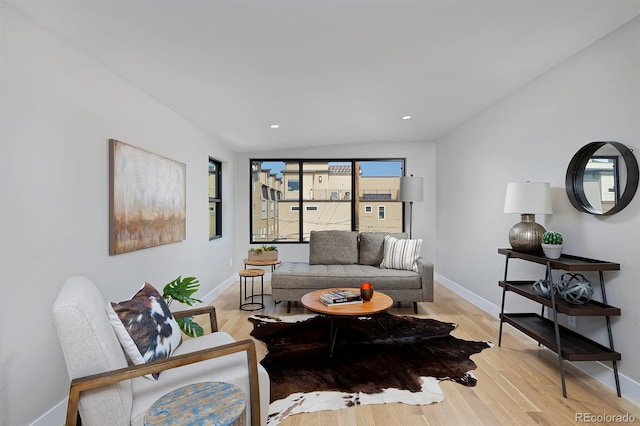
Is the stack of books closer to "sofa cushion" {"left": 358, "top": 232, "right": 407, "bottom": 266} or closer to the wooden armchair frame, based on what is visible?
the wooden armchair frame

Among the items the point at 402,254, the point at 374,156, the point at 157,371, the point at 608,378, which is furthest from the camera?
the point at 374,156

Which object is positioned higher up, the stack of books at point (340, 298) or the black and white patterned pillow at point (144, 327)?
the black and white patterned pillow at point (144, 327)

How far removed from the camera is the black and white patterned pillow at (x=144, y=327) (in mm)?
1635

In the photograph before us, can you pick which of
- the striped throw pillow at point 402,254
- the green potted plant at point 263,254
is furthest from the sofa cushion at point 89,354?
the green potted plant at point 263,254

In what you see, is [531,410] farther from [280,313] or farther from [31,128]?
[31,128]

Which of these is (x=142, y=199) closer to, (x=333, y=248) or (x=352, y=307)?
(x=352, y=307)

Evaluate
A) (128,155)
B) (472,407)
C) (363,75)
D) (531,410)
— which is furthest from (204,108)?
(531,410)

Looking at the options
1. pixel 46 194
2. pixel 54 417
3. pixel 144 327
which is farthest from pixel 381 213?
pixel 54 417

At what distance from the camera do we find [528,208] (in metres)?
2.75

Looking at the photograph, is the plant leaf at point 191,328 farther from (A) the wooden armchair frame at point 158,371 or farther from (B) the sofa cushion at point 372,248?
(B) the sofa cushion at point 372,248

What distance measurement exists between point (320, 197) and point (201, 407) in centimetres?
485

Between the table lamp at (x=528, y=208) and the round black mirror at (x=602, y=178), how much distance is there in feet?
0.62

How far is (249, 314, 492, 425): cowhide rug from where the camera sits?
2.25 m

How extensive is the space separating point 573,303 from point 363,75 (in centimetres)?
235
